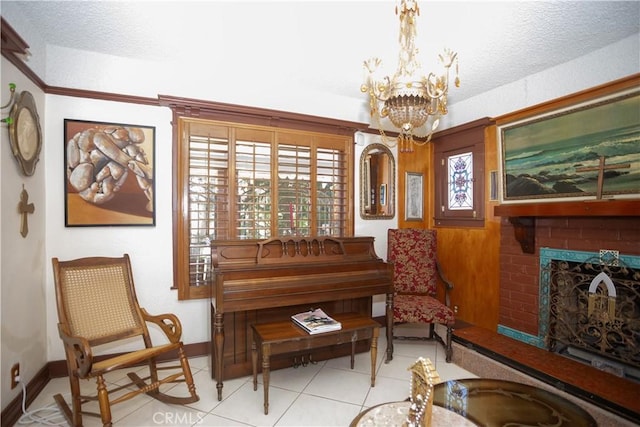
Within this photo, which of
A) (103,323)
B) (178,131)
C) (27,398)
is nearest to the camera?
(27,398)

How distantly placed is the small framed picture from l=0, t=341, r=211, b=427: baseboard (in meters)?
2.74

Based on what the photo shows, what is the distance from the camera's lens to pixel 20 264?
2129 mm

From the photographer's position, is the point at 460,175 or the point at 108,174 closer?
the point at 108,174

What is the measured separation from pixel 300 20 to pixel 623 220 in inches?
108

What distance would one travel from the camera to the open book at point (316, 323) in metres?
2.31

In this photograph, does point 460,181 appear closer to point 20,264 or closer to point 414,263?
point 414,263

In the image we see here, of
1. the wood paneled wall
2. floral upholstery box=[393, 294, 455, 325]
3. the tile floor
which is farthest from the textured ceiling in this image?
the tile floor

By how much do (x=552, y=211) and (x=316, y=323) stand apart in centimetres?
204

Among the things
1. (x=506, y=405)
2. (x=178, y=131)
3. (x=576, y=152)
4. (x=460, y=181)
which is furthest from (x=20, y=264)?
(x=576, y=152)

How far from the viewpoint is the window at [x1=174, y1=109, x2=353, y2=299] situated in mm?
2885

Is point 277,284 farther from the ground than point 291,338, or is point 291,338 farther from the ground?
point 277,284

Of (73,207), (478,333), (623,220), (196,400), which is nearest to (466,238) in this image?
(478,333)

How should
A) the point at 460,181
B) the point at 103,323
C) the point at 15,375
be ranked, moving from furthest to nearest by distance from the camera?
the point at 460,181 < the point at 103,323 < the point at 15,375

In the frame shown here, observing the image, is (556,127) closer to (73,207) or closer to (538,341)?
(538,341)
